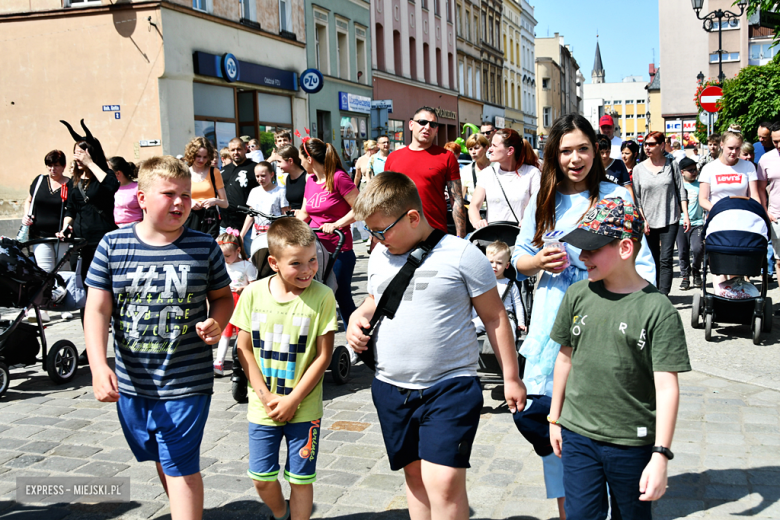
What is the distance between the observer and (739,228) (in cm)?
777

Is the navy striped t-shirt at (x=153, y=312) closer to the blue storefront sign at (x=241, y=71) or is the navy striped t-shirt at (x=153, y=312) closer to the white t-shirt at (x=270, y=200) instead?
the white t-shirt at (x=270, y=200)

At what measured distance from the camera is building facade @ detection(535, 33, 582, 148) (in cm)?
8862

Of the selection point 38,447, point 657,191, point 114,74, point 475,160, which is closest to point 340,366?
point 38,447

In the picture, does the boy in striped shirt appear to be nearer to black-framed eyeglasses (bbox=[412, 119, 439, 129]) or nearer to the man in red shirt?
the man in red shirt

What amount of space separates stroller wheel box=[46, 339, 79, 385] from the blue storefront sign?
14559mm

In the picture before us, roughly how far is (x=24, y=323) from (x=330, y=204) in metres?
2.87

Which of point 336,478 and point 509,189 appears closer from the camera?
point 336,478

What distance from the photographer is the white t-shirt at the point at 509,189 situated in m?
6.84

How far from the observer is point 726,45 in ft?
224

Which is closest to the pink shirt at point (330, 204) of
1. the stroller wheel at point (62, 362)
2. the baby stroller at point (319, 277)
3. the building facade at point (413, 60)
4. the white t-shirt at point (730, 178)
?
the baby stroller at point (319, 277)

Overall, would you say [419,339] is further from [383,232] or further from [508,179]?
[508,179]

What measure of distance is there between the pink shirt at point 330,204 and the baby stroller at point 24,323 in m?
2.35

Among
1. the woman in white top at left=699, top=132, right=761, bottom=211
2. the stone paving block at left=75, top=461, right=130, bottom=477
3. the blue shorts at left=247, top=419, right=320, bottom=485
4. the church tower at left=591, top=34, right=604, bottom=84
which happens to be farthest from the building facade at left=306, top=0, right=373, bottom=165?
the church tower at left=591, top=34, right=604, bottom=84

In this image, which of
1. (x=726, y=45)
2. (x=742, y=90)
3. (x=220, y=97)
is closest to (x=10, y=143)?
(x=220, y=97)
